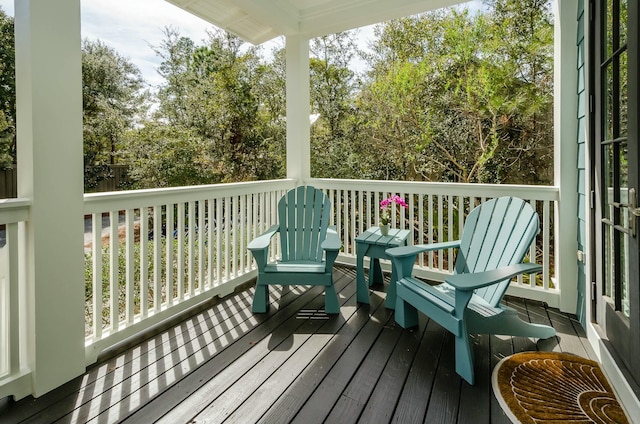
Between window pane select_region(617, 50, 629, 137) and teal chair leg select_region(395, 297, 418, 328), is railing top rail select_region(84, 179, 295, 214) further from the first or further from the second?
window pane select_region(617, 50, 629, 137)

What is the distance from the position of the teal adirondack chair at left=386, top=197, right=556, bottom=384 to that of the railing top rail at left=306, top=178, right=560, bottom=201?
60 cm

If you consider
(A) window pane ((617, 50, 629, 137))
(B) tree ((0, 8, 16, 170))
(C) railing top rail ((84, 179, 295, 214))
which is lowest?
(C) railing top rail ((84, 179, 295, 214))

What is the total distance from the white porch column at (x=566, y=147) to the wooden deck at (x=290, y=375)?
13.5 inches

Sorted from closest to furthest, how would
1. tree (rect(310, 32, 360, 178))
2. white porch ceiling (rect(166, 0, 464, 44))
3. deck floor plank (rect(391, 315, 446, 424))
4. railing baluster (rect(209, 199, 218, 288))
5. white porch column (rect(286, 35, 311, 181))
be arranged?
deck floor plank (rect(391, 315, 446, 424)) < railing baluster (rect(209, 199, 218, 288)) < white porch ceiling (rect(166, 0, 464, 44)) < white porch column (rect(286, 35, 311, 181)) < tree (rect(310, 32, 360, 178))

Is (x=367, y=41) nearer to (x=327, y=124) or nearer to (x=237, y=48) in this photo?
(x=327, y=124)

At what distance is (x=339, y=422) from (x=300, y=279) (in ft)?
4.06

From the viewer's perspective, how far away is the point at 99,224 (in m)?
2.18

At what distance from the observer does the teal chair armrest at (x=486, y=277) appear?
6.18 feet

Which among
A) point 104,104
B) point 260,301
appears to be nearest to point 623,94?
point 260,301

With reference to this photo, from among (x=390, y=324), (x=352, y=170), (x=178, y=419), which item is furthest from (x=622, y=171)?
(x=352, y=170)

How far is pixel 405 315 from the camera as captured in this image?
2506 millimetres

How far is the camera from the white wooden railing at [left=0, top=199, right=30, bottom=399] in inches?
68.2

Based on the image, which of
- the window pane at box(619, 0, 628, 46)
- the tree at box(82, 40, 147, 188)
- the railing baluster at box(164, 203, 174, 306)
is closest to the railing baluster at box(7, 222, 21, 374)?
the railing baluster at box(164, 203, 174, 306)

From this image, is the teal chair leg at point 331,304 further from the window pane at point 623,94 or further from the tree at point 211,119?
the tree at point 211,119
